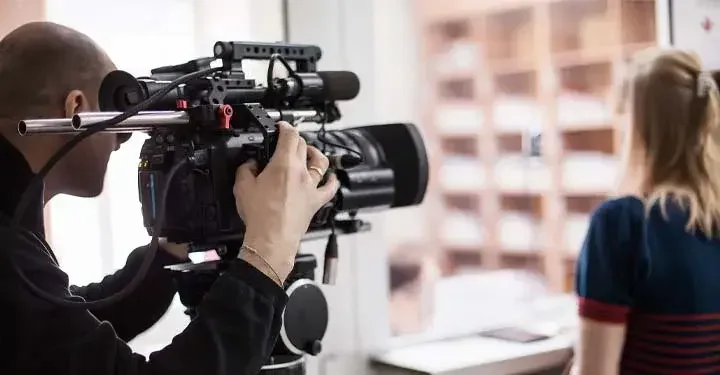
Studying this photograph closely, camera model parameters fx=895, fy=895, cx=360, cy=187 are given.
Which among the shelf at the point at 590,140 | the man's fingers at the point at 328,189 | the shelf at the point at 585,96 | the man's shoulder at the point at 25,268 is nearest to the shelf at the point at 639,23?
the shelf at the point at 585,96

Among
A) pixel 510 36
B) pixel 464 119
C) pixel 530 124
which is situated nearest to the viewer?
pixel 530 124

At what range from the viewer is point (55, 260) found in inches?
45.0

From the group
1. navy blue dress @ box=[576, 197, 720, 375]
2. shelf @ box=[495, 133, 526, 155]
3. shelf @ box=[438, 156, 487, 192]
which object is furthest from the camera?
shelf @ box=[438, 156, 487, 192]

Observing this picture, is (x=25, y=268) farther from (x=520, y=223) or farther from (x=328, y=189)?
(x=520, y=223)

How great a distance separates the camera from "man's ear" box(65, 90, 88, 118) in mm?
1190

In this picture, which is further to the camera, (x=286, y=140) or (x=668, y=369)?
(x=668, y=369)

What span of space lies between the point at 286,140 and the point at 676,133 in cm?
89

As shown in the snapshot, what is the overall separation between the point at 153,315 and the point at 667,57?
42.0 inches

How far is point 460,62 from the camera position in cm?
290

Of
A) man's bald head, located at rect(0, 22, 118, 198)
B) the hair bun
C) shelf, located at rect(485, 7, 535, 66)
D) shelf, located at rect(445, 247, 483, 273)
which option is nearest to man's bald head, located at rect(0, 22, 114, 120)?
man's bald head, located at rect(0, 22, 118, 198)

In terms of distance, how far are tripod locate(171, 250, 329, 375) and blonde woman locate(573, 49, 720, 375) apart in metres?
0.64

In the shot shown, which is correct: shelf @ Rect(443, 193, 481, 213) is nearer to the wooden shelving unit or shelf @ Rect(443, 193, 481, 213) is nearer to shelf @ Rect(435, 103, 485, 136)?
the wooden shelving unit

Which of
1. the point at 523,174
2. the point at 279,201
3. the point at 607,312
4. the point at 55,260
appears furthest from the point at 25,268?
the point at 523,174

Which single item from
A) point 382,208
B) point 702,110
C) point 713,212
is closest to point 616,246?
point 713,212
